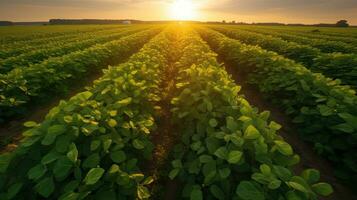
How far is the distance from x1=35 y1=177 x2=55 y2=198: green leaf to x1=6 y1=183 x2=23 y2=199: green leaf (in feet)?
0.48

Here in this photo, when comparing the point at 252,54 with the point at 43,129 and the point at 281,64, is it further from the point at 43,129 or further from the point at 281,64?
the point at 43,129

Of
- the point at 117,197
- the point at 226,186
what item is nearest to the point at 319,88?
the point at 226,186

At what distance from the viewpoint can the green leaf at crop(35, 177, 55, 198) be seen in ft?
6.15

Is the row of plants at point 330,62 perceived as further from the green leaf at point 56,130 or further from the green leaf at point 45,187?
the green leaf at point 45,187

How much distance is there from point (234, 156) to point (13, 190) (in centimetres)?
185

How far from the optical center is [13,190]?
75.7 inches

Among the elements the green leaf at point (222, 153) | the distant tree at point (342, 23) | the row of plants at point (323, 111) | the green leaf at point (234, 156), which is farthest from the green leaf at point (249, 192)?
the distant tree at point (342, 23)

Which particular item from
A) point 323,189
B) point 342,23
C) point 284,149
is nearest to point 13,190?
point 284,149

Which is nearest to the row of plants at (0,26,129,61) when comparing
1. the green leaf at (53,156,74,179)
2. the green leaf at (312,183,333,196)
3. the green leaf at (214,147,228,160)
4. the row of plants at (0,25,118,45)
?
the row of plants at (0,25,118,45)

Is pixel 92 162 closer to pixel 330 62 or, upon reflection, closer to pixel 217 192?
pixel 217 192

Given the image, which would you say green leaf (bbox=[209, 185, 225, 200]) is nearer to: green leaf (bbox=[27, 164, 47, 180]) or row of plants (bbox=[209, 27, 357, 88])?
green leaf (bbox=[27, 164, 47, 180])

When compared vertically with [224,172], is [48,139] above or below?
above

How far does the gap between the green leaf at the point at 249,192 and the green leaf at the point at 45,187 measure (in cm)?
147

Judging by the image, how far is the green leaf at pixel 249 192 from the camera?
181cm
